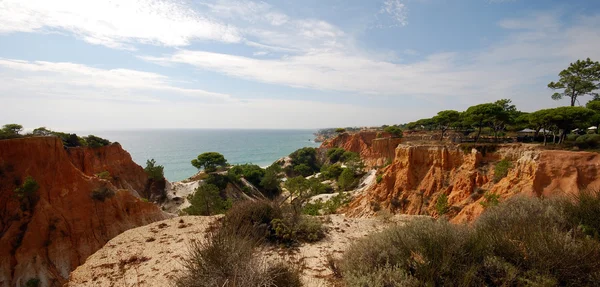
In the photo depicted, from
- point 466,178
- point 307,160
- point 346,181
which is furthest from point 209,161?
point 466,178

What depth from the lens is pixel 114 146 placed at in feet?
108

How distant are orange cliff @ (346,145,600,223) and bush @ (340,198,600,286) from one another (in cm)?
1044

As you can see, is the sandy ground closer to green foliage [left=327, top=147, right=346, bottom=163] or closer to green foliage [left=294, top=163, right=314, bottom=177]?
green foliage [left=294, top=163, right=314, bottom=177]

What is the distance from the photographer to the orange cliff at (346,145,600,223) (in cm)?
1420

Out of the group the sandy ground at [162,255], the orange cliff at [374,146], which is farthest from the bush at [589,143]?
the orange cliff at [374,146]

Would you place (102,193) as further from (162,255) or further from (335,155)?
(335,155)

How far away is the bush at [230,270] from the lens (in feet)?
12.8

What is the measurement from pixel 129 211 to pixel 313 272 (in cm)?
1972

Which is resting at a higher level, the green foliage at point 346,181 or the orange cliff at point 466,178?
the orange cliff at point 466,178

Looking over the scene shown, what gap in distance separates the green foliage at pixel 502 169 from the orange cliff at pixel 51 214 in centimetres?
2622

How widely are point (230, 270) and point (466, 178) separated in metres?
20.4

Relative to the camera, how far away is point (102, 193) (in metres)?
18.8

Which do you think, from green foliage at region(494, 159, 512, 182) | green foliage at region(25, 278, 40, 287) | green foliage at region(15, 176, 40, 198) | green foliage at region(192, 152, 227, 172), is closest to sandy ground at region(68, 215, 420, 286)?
green foliage at region(25, 278, 40, 287)

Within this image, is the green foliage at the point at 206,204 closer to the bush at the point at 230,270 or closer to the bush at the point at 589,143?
the bush at the point at 230,270
